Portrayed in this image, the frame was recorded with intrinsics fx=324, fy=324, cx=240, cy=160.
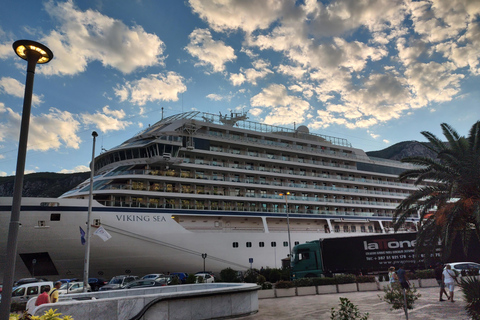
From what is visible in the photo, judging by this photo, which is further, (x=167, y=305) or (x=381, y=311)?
(x=381, y=311)

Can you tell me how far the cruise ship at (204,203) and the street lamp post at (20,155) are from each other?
68.9 feet

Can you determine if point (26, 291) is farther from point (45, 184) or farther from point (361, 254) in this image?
point (45, 184)

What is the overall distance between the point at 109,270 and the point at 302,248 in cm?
1657

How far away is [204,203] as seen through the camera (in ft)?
111

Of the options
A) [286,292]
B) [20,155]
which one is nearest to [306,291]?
[286,292]

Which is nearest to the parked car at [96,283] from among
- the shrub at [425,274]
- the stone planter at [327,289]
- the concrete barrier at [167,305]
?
the concrete barrier at [167,305]

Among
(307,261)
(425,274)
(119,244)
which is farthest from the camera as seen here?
(307,261)

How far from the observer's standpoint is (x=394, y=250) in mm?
25766

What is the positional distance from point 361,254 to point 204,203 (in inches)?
626

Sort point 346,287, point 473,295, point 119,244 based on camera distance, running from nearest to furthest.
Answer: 1. point 473,295
2. point 346,287
3. point 119,244

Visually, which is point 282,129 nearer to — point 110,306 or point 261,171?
point 261,171

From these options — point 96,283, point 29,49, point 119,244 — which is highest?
point 29,49

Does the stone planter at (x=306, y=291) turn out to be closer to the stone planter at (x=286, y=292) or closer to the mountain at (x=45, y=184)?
the stone planter at (x=286, y=292)

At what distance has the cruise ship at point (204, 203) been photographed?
25594mm
